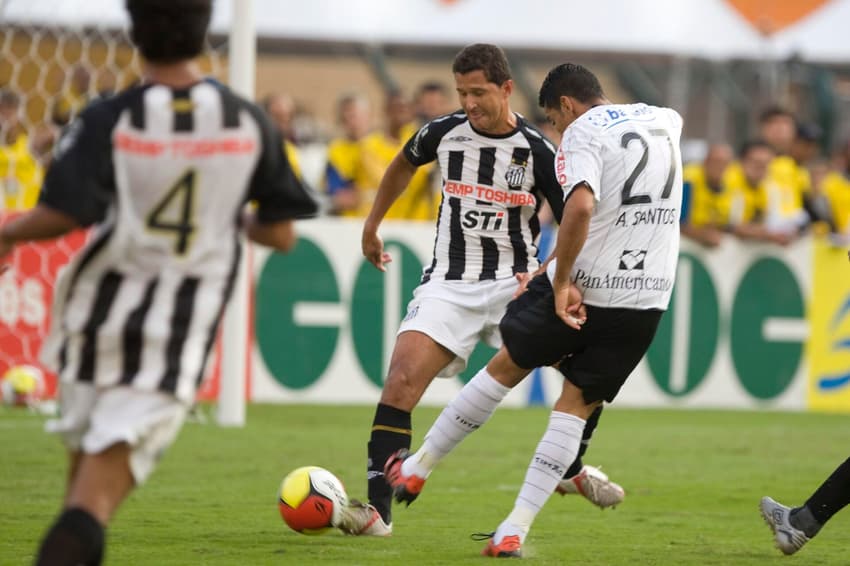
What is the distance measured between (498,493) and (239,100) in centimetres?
432

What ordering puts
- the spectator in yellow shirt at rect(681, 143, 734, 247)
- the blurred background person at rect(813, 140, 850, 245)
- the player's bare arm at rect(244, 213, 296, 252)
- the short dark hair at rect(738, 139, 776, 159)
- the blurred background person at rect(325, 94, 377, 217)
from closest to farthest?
the player's bare arm at rect(244, 213, 296, 252)
the blurred background person at rect(325, 94, 377, 217)
the spectator in yellow shirt at rect(681, 143, 734, 247)
the short dark hair at rect(738, 139, 776, 159)
the blurred background person at rect(813, 140, 850, 245)

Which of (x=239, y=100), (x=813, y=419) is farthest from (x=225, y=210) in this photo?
(x=813, y=419)

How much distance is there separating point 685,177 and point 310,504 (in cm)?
874

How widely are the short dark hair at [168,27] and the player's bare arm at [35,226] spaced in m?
0.53

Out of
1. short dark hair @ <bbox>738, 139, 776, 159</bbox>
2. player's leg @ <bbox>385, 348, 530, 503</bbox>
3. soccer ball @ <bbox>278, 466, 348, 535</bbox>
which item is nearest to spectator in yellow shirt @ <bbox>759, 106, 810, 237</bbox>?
short dark hair @ <bbox>738, 139, 776, 159</bbox>

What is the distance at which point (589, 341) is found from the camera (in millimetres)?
6434

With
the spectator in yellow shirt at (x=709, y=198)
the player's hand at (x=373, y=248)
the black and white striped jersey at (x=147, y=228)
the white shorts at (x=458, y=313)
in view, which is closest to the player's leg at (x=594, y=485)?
the white shorts at (x=458, y=313)

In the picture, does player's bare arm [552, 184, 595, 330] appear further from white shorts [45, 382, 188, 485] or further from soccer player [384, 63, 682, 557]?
white shorts [45, 382, 188, 485]

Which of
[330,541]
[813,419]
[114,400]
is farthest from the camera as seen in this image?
[813,419]

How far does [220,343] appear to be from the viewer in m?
12.3

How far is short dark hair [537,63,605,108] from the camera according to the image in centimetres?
648

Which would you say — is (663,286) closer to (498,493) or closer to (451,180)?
(451,180)

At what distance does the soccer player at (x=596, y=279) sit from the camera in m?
6.30

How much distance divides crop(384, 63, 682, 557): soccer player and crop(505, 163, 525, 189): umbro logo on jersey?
1.86ft
